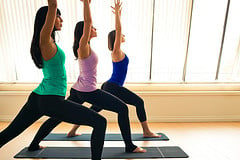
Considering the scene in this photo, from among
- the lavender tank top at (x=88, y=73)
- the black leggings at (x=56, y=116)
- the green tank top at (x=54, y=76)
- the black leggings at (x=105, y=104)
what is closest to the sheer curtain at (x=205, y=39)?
the black leggings at (x=105, y=104)

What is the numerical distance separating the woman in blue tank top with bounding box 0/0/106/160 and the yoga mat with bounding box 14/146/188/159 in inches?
19.9

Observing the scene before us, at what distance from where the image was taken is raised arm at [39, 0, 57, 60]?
1187 millimetres

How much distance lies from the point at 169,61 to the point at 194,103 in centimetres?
86

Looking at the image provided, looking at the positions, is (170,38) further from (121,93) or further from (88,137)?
(88,137)

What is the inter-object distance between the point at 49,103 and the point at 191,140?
6.30 ft

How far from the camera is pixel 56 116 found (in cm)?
134

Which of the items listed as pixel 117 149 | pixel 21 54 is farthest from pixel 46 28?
pixel 21 54

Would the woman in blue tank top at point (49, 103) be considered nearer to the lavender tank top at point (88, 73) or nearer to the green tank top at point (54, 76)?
the green tank top at point (54, 76)

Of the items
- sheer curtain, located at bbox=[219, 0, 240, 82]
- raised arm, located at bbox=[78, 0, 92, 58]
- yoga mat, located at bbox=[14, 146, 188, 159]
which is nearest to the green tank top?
raised arm, located at bbox=[78, 0, 92, 58]

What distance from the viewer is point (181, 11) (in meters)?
2.76

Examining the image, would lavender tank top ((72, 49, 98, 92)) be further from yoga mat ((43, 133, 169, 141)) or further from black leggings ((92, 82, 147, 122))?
yoga mat ((43, 133, 169, 141))

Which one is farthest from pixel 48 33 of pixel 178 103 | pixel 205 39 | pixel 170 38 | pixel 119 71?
pixel 205 39

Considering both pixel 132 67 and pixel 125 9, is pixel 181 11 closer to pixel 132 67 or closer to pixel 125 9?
pixel 125 9

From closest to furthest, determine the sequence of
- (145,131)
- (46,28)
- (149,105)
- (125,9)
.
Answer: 1. (46,28)
2. (145,131)
3. (125,9)
4. (149,105)
